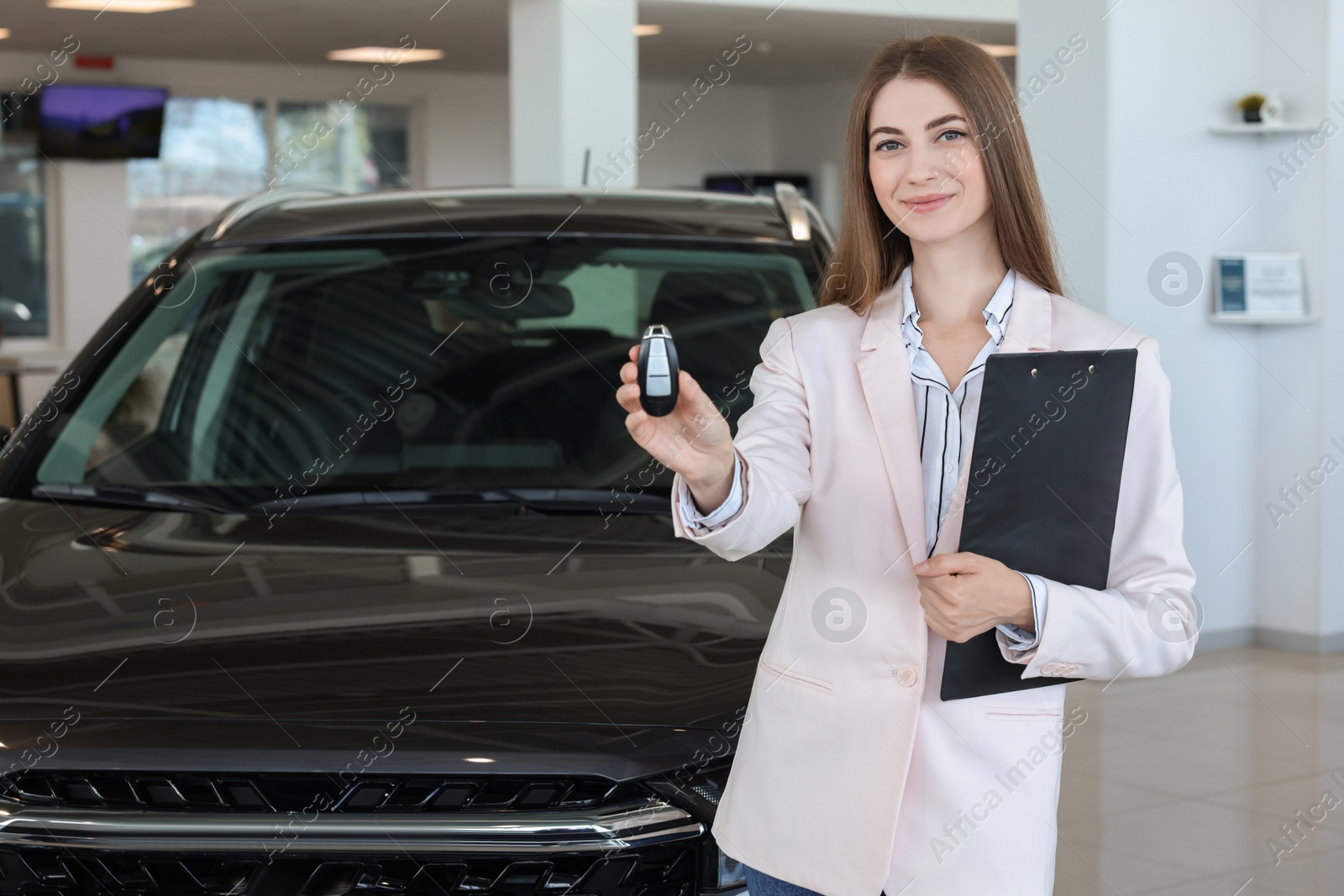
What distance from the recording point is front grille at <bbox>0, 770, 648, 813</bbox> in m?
1.55

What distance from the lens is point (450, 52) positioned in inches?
487

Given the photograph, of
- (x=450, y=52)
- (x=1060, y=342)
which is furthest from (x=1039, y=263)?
(x=450, y=52)

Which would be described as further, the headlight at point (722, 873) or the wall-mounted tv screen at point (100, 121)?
the wall-mounted tv screen at point (100, 121)

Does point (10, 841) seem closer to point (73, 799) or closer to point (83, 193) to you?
point (73, 799)

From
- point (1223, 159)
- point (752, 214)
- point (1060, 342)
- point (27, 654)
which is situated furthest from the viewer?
point (1223, 159)

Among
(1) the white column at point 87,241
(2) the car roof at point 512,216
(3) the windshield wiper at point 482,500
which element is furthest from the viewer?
(1) the white column at point 87,241

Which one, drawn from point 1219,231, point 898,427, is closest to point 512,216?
point 898,427

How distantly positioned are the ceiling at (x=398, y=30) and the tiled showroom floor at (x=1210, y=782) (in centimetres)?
484

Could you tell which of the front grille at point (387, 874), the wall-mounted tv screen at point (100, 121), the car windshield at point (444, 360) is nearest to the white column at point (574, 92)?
the car windshield at point (444, 360)

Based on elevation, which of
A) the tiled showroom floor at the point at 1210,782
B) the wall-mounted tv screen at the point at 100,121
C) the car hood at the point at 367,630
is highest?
the wall-mounted tv screen at the point at 100,121

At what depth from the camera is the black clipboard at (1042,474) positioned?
1269 millimetres

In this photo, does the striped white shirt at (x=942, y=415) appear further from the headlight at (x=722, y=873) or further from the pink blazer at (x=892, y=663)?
the headlight at (x=722, y=873)

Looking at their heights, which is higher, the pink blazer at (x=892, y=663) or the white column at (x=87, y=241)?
the white column at (x=87, y=241)

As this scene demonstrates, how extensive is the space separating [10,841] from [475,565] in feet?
2.25
